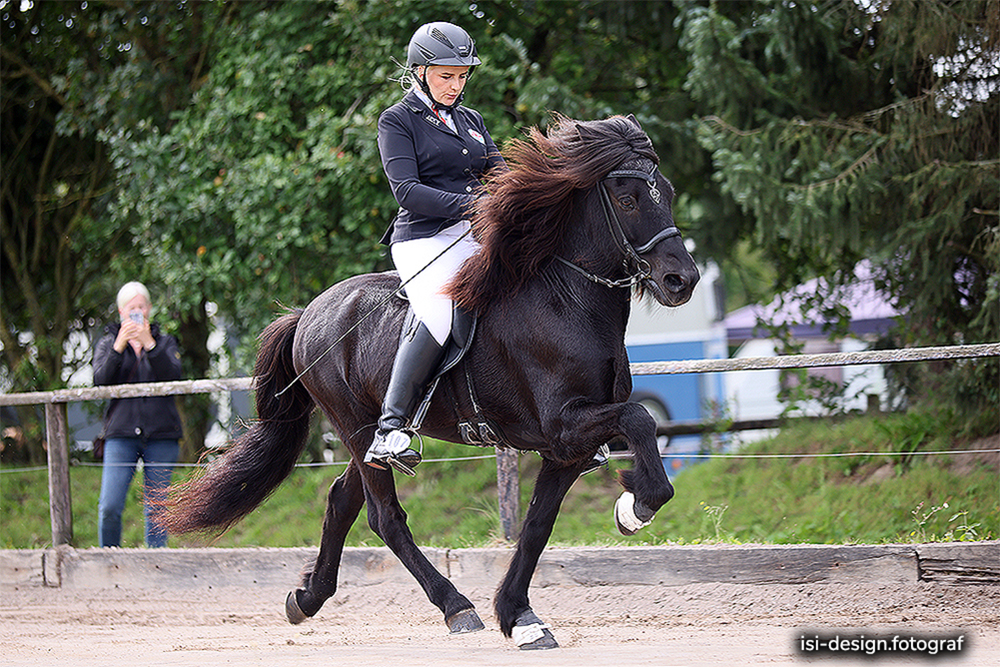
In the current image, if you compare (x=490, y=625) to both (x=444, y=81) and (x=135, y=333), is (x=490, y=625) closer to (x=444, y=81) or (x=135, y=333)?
(x=444, y=81)

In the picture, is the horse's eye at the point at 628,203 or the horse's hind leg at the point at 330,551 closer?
the horse's eye at the point at 628,203

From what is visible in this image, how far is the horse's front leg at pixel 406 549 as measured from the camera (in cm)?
474

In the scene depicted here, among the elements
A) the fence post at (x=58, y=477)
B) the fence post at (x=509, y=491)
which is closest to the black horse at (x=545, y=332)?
the fence post at (x=509, y=491)

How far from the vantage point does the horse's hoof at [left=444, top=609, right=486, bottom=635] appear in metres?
4.66

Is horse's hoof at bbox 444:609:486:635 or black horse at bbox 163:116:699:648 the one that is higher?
black horse at bbox 163:116:699:648

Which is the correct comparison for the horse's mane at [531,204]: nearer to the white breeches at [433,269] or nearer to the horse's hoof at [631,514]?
the white breeches at [433,269]

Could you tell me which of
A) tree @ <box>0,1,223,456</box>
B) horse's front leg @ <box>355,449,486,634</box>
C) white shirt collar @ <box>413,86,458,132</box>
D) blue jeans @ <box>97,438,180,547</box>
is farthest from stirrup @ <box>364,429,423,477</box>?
tree @ <box>0,1,223,456</box>

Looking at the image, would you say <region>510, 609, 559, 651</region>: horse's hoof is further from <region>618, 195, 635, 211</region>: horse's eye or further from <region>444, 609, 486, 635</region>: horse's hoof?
<region>618, 195, 635, 211</region>: horse's eye

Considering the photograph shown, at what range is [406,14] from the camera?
30.1ft

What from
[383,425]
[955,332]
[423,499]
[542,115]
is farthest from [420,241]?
[423,499]

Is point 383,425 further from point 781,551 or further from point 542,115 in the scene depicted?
point 542,115

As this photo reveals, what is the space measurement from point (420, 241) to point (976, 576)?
3.41 m

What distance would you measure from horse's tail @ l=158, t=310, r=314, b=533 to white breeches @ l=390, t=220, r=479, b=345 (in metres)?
1.14

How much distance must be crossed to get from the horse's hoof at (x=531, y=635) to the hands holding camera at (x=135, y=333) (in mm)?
4145
